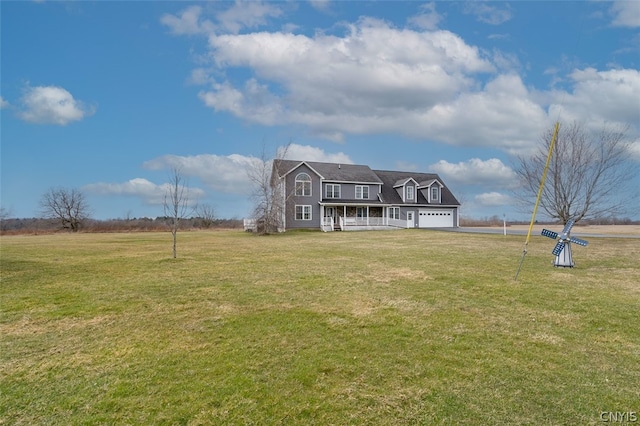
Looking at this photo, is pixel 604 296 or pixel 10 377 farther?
pixel 604 296

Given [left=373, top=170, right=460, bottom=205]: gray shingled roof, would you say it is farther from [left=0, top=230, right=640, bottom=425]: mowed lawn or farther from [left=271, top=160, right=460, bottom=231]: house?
[left=0, top=230, right=640, bottom=425]: mowed lawn

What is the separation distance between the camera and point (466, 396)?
334 cm

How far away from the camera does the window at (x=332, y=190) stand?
3634 centimetres

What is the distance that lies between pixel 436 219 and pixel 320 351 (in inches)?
1486

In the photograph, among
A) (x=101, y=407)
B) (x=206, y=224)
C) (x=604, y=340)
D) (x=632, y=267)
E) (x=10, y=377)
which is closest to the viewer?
(x=101, y=407)

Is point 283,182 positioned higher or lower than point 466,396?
higher

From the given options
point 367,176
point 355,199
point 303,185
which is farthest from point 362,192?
point 303,185

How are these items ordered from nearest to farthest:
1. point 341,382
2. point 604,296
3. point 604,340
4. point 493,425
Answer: point 493,425, point 341,382, point 604,340, point 604,296

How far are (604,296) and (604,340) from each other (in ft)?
10.4

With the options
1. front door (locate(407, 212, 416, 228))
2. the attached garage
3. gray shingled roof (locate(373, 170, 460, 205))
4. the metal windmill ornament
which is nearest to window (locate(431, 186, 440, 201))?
gray shingled roof (locate(373, 170, 460, 205))

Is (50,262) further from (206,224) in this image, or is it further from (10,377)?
(206,224)

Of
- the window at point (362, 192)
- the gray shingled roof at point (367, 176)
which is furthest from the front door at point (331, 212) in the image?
the gray shingled roof at point (367, 176)

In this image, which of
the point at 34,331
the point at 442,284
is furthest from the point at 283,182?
the point at 34,331

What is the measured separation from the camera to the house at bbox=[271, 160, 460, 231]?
3469cm
